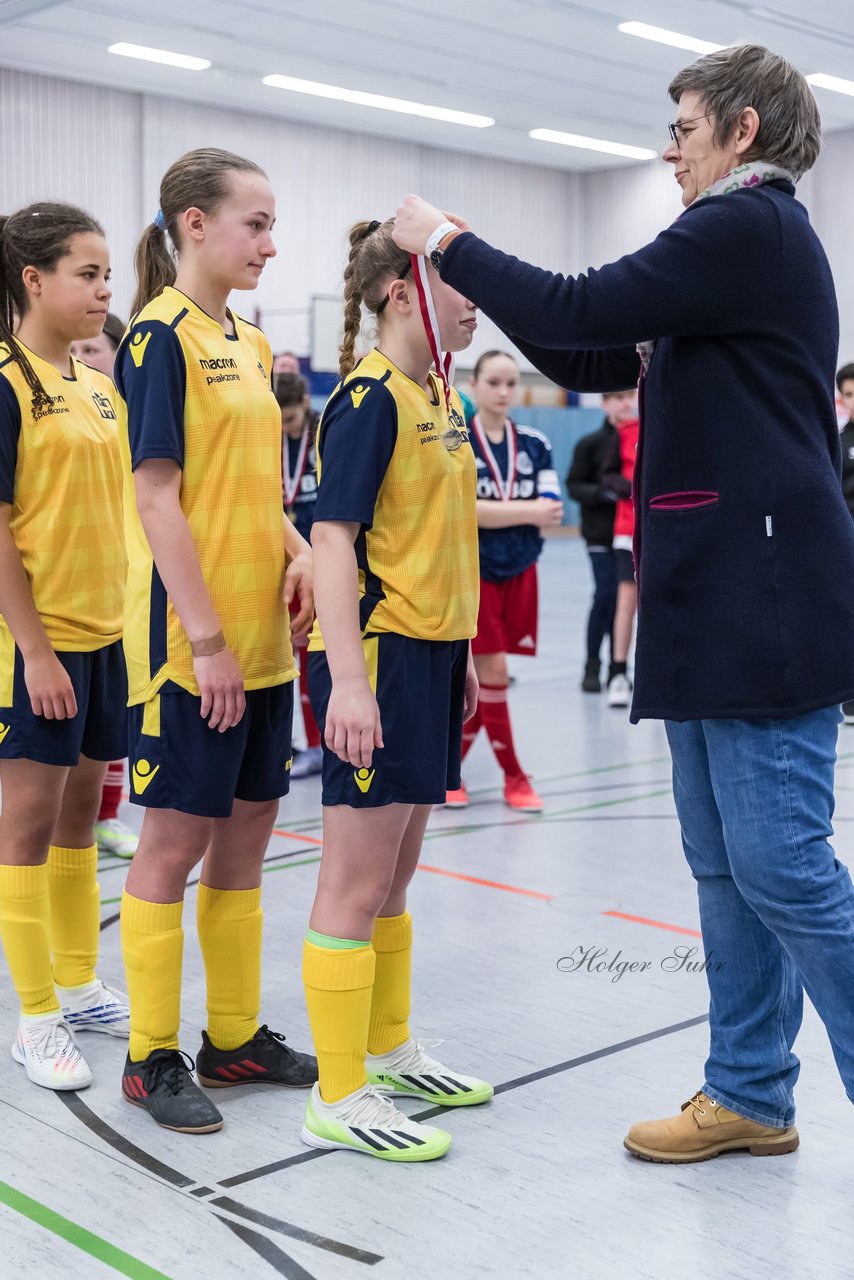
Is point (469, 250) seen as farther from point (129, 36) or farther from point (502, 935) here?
point (129, 36)

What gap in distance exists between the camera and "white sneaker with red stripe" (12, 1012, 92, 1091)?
2350 mm

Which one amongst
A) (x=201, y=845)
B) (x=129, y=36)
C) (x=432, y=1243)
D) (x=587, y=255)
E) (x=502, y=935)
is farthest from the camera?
(x=587, y=255)

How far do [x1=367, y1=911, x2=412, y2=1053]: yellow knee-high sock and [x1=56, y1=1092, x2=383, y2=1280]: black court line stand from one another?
1.35ft

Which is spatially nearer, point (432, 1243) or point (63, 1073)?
point (432, 1243)

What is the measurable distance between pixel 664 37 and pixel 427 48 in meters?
2.26

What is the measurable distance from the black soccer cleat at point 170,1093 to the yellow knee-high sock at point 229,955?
0.31 ft

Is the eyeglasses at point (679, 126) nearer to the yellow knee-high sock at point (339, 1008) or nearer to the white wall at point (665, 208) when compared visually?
the yellow knee-high sock at point (339, 1008)

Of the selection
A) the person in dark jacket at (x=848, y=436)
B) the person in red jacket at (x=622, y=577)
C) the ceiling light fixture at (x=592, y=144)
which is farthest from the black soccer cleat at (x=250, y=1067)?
the ceiling light fixture at (x=592, y=144)

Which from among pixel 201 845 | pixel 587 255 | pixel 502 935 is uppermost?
pixel 587 255

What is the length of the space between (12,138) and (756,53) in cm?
1347

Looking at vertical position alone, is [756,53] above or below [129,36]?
below

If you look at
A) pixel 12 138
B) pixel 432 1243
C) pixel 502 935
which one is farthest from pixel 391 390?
pixel 12 138

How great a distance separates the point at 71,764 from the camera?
2402mm
